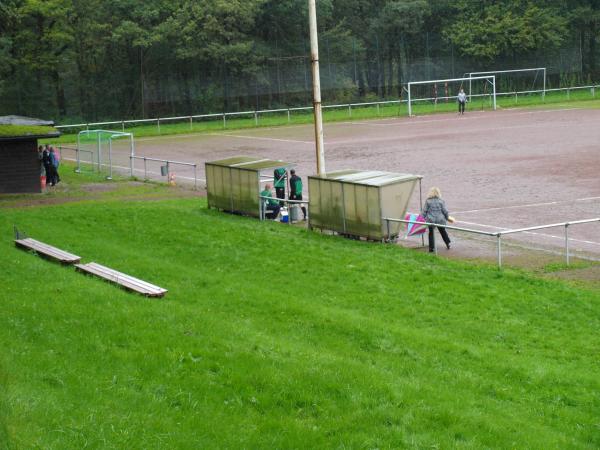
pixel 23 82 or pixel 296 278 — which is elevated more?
pixel 23 82

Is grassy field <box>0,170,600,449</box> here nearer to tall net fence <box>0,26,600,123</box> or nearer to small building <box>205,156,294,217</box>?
small building <box>205,156,294,217</box>

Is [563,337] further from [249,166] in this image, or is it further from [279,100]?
[279,100]

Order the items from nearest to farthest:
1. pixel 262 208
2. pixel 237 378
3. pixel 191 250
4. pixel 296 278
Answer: pixel 237 378 < pixel 296 278 < pixel 191 250 < pixel 262 208

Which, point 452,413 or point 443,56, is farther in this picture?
point 443,56

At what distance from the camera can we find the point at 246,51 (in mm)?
69938

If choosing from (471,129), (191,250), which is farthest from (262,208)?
(471,129)

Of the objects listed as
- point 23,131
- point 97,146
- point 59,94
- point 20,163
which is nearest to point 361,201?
point 23,131

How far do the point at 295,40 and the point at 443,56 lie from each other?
11.7 m

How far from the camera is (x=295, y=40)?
7644 centimetres

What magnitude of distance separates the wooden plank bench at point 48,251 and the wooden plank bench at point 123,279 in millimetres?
363

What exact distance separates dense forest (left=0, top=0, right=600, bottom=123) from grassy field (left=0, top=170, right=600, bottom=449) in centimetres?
5037

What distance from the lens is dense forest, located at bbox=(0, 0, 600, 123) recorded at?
68.8m

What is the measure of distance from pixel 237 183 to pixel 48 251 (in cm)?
920

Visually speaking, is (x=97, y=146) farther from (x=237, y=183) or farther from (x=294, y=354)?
(x=294, y=354)
